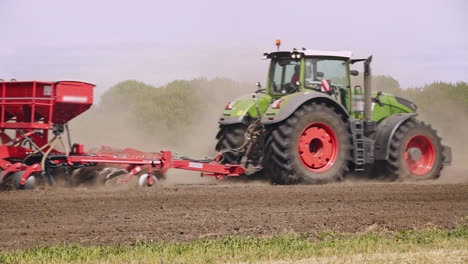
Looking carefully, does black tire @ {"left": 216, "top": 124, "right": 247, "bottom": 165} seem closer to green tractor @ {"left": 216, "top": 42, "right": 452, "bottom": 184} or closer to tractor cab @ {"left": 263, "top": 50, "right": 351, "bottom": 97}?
green tractor @ {"left": 216, "top": 42, "right": 452, "bottom": 184}

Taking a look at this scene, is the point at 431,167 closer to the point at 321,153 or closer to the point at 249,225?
the point at 321,153

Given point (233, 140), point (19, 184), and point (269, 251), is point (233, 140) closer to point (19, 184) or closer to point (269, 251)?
point (19, 184)

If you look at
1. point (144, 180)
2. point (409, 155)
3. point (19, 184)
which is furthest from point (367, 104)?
point (19, 184)

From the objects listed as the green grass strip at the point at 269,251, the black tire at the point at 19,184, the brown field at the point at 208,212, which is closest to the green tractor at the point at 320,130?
the brown field at the point at 208,212

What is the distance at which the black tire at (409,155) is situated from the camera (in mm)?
11164

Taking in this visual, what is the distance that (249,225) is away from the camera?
657cm

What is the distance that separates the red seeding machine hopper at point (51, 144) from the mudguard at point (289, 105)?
135cm

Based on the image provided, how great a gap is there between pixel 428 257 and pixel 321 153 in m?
5.36

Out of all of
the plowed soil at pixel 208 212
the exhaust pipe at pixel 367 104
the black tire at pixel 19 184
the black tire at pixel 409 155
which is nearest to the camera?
the plowed soil at pixel 208 212

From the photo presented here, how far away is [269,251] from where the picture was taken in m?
5.32

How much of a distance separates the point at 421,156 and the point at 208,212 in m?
5.95

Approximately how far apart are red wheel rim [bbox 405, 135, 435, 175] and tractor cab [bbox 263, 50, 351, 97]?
1.75m

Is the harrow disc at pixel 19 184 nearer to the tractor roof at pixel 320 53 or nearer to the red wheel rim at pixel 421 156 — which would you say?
the tractor roof at pixel 320 53

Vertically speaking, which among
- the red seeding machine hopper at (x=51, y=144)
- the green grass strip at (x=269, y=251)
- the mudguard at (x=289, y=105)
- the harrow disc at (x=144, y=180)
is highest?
the mudguard at (x=289, y=105)
